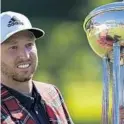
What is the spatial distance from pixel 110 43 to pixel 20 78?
1.39ft


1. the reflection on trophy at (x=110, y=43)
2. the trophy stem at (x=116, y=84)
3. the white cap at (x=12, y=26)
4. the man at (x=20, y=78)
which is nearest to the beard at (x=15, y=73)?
the man at (x=20, y=78)

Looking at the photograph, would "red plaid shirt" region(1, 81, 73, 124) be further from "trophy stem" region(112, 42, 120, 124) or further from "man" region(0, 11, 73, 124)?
"trophy stem" region(112, 42, 120, 124)

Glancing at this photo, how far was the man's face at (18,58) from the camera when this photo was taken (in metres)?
2.58

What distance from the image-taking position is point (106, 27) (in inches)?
93.6

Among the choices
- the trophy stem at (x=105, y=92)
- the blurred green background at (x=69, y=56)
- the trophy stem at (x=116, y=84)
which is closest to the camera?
the trophy stem at (x=116, y=84)

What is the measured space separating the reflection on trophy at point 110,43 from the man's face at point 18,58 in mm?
272

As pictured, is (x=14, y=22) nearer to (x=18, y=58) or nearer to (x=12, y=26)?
(x=12, y=26)

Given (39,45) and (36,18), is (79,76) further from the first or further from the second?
(36,18)

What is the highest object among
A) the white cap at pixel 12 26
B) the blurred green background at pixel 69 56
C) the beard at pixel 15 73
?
the white cap at pixel 12 26

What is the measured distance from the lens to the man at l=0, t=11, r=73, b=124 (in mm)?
2574

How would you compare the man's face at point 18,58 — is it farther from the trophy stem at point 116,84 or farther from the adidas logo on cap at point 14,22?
the trophy stem at point 116,84

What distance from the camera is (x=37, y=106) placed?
2689 millimetres

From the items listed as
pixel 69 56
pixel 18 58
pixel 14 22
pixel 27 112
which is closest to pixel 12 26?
pixel 14 22

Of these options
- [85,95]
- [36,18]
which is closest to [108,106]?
[85,95]
